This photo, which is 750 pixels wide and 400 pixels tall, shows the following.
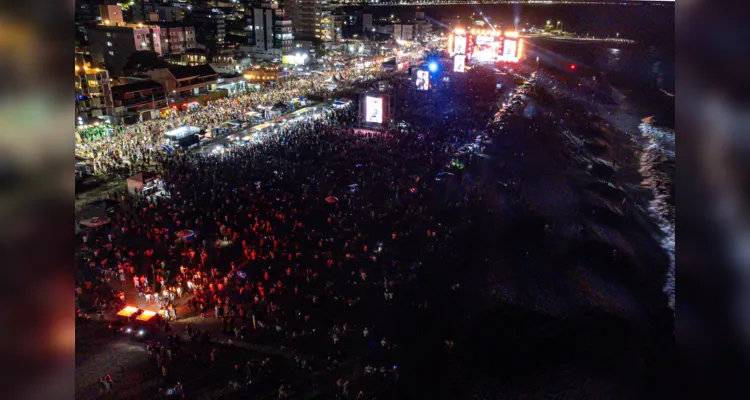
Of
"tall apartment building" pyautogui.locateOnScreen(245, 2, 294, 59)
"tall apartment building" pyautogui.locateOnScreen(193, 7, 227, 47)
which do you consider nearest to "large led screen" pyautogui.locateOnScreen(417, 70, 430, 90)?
"tall apartment building" pyautogui.locateOnScreen(245, 2, 294, 59)

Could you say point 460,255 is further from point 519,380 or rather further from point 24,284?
point 24,284

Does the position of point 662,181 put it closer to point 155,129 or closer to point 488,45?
point 488,45

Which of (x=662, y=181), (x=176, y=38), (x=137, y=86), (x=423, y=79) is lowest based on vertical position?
(x=662, y=181)

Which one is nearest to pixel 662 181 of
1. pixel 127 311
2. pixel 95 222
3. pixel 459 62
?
pixel 459 62

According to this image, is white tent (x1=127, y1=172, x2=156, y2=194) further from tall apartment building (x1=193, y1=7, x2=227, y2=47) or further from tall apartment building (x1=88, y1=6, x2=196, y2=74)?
tall apartment building (x1=193, y1=7, x2=227, y2=47)

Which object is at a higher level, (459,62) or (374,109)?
(459,62)

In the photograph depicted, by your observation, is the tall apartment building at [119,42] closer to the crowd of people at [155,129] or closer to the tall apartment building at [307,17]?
the crowd of people at [155,129]

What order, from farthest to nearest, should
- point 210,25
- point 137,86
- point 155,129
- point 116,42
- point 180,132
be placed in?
1. point 210,25
2. point 116,42
3. point 137,86
4. point 155,129
5. point 180,132
